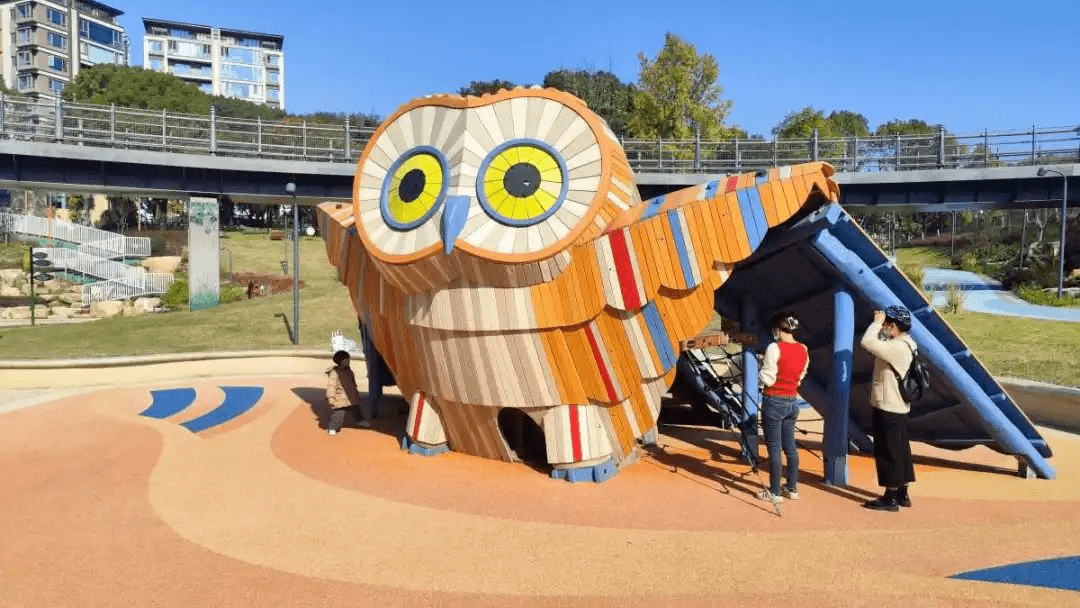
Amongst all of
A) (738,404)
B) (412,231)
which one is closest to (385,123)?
(412,231)

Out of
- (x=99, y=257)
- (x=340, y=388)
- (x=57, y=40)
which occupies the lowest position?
(x=340, y=388)

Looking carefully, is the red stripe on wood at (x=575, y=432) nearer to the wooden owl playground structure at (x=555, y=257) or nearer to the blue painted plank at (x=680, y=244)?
the wooden owl playground structure at (x=555, y=257)

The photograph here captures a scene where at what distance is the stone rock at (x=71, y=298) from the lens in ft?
109

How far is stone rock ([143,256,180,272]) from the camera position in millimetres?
40031

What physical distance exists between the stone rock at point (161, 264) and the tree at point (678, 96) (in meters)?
27.6

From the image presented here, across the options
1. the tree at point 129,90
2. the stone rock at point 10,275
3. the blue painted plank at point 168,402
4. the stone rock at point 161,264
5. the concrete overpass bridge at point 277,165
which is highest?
the tree at point 129,90

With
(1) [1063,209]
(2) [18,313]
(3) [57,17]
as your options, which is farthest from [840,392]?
(3) [57,17]

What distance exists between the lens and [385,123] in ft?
28.2

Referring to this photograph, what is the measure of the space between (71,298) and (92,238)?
243 inches

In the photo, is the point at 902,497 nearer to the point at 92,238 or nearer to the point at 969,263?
the point at 969,263

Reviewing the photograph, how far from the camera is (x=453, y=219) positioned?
744 cm

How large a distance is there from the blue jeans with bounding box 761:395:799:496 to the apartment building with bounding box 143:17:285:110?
102 m

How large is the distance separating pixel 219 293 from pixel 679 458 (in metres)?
25.1

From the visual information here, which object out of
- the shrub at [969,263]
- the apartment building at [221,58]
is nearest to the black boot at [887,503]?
the shrub at [969,263]
